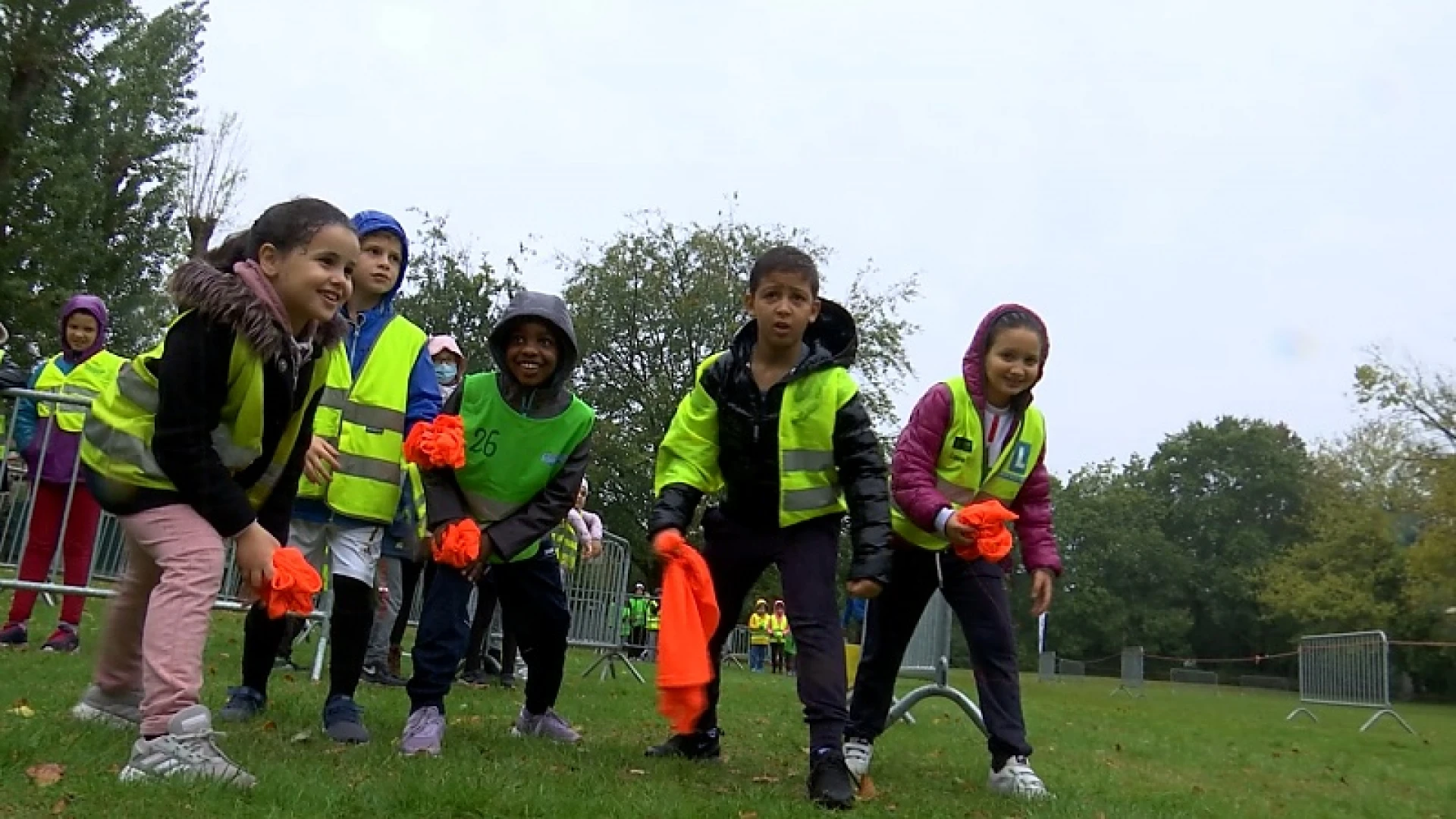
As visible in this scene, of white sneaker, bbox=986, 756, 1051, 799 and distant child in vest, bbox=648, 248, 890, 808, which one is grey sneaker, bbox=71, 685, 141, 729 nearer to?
distant child in vest, bbox=648, 248, 890, 808

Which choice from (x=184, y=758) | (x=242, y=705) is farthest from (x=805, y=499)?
(x=242, y=705)

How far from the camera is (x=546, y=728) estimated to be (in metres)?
5.22

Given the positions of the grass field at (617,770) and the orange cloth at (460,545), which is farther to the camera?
the orange cloth at (460,545)

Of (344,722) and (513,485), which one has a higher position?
(513,485)

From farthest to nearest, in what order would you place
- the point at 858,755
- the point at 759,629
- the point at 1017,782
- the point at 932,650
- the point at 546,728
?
the point at 759,629
the point at 932,650
the point at 546,728
the point at 858,755
the point at 1017,782

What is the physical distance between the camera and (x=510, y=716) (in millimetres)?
6297

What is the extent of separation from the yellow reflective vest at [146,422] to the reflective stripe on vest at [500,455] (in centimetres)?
104

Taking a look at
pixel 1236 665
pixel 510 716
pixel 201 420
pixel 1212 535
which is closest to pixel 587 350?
pixel 510 716

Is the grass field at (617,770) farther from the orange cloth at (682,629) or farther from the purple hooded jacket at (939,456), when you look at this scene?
the purple hooded jacket at (939,456)

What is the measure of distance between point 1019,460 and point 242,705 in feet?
10.9

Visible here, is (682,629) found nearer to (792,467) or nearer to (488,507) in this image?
(792,467)

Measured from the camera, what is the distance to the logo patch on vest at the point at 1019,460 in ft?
16.8

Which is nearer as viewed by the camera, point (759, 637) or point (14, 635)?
point (14, 635)

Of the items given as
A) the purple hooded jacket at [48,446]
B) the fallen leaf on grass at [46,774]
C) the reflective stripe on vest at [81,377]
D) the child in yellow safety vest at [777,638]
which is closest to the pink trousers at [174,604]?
the fallen leaf on grass at [46,774]
